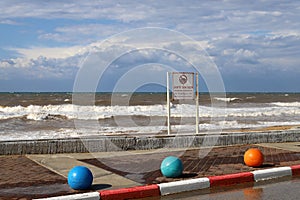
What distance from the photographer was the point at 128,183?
7.36m

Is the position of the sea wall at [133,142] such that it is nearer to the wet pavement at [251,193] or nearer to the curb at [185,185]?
the curb at [185,185]

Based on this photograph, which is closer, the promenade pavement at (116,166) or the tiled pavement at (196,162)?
the promenade pavement at (116,166)

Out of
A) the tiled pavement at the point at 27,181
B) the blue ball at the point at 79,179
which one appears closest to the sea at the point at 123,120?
the tiled pavement at the point at 27,181

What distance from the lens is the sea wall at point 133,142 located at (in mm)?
10492

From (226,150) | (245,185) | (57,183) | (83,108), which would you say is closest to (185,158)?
(226,150)

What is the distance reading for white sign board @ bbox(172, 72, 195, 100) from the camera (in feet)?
40.6

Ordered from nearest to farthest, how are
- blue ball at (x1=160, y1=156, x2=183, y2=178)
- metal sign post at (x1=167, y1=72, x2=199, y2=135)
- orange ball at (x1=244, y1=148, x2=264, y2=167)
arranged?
blue ball at (x1=160, y1=156, x2=183, y2=178)
orange ball at (x1=244, y1=148, x2=264, y2=167)
metal sign post at (x1=167, y1=72, x2=199, y2=135)

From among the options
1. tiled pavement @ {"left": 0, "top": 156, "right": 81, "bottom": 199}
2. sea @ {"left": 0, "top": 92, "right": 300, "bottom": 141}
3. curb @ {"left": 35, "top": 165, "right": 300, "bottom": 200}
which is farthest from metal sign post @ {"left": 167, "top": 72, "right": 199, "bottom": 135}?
tiled pavement @ {"left": 0, "top": 156, "right": 81, "bottom": 199}

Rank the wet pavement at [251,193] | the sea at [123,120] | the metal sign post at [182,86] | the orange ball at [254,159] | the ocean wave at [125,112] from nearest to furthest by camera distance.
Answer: the wet pavement at [251,193] < the orange ball at [254,159] < the metal sign post at [182,86] < the sea at [123,120] < the ocean wave at [125,112]

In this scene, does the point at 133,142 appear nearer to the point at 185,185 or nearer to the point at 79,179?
the point at 185,185

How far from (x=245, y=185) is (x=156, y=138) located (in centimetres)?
446

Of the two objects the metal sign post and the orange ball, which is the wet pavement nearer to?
the orange ball

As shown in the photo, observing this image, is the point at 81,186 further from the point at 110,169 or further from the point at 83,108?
the point at 83,108

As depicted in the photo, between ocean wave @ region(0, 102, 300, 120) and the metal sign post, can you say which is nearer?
the metal sign post
